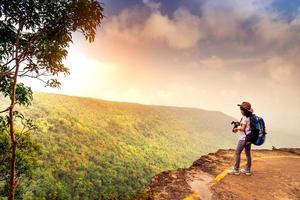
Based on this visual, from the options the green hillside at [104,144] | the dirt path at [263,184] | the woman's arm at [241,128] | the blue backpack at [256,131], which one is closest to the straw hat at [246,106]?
the blue backpack at [256,131]

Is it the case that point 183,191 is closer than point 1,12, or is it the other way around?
point 183,191

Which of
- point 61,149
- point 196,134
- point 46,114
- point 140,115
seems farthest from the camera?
point 196,134

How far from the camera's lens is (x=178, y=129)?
149500 millimetres

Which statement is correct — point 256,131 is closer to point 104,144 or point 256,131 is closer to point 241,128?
point 241,128

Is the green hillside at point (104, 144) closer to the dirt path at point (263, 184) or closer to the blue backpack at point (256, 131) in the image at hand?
the dirt path at point (263, 184)

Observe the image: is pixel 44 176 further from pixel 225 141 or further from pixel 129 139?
pixel 225 141

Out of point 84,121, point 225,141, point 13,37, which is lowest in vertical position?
point 225,141

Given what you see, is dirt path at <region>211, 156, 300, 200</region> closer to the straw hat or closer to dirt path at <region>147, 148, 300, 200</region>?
dirt path at <region>147, 148, 300, 200</region>

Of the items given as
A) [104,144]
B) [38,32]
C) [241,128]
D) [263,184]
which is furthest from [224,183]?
[104,144]

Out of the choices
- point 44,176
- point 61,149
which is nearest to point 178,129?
point 61,149

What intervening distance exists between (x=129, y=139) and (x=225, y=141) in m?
79.8

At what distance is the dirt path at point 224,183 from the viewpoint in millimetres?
6387

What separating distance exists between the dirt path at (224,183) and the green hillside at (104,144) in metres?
1.40

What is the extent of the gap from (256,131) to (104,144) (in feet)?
274
